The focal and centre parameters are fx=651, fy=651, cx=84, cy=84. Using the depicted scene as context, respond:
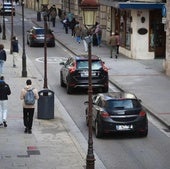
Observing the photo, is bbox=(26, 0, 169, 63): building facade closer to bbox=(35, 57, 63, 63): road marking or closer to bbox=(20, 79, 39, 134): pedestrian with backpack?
bbox=(35, 57, 63, 63): road marking

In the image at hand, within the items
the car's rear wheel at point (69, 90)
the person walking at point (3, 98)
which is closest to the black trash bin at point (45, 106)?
the person walking at point (3, 98)

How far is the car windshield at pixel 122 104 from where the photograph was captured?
20.9 meters

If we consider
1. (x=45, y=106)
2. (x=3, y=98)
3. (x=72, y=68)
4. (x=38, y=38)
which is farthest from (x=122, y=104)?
(x=38, y=38)

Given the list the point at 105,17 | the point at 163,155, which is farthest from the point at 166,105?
the point at 105,17

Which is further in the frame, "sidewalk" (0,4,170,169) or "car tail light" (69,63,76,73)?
"car tail light" (69,63,76,73)

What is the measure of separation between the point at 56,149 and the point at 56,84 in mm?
13865

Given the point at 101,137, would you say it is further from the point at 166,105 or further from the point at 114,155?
the point at 166,105

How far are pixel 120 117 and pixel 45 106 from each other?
404 cm

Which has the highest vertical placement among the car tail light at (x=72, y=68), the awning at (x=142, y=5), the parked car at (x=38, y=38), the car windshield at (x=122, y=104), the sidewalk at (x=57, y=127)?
the awning at (x=142, y=5)

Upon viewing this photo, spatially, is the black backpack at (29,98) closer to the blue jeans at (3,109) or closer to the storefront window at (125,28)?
the blue jeans at (3,109)

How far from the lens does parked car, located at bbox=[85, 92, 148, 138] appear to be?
67.6ft

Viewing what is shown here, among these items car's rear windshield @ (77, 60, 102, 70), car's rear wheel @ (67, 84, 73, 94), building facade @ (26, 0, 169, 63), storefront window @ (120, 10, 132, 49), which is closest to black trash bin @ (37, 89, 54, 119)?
car's rear wheel @ (67, 84, 73, 94)

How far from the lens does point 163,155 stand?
1878 cm

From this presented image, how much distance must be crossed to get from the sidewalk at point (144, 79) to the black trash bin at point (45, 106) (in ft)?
13.0
